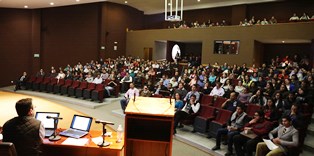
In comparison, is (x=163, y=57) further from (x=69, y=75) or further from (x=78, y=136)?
(x=78, y=136)

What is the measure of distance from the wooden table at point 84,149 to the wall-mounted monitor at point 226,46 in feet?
37.3

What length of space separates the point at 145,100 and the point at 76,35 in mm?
14548

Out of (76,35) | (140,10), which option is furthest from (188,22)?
(76,35)

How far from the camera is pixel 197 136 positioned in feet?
21.6

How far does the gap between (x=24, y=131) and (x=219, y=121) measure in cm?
456

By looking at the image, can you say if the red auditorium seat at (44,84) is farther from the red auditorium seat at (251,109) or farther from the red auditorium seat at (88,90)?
the red auditorium seat at (251,109)

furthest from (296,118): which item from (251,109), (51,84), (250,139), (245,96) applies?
(51,84)

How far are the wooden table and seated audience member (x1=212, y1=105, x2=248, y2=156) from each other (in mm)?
2491

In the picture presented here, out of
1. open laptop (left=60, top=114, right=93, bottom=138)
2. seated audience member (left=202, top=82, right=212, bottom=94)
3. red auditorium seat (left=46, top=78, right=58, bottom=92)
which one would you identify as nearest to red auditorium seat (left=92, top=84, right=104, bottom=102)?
red auditorium seat (left=46, top=78, right=58, bottom=92)

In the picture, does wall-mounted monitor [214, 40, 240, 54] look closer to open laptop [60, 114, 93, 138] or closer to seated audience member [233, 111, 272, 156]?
seated audience member [233, 111, 272, 156]

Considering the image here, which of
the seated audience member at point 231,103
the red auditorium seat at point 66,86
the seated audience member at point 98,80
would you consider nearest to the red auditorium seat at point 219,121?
the seated audience member at point 231,103

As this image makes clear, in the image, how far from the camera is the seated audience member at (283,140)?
15.2ft

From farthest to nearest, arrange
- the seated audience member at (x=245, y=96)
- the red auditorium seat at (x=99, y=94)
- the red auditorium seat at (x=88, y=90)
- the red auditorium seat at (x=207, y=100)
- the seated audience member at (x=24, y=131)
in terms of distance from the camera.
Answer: the red auditorium seat at (x=88, y=90) → the red auditorium seat at (x=99, y=94) → the red auditorium seat at (x=207, y=100) → the seated audience member at (x=245, y=96) → the seated audience member at (x=24, y=131)

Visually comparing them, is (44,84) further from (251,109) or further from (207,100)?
(251,109)
